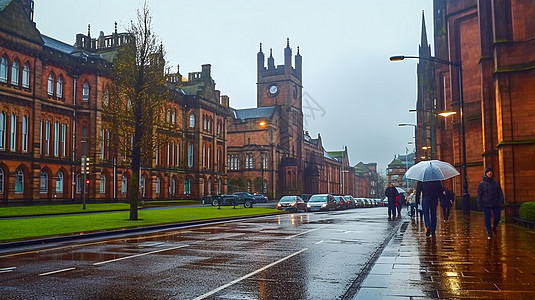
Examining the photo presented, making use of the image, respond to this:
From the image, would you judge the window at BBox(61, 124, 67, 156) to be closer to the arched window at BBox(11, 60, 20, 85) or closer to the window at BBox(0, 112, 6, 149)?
the window at BBox(0, 112, 6, 149)

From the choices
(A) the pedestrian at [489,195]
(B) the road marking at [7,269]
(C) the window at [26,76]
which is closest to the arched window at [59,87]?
(C) the window at [26,76]

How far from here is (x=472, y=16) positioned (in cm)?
3344

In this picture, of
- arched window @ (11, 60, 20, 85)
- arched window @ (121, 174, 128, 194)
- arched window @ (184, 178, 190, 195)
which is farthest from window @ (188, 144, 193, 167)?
arched window @ (11, 60, 20, 85)

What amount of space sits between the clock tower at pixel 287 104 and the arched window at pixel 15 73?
196ft

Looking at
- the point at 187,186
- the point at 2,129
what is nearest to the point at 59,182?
the point at 2,129

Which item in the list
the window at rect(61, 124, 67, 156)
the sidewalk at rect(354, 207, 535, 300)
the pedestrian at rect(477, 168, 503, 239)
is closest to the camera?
the sidewalk at rect(354, 207, 535, 300)

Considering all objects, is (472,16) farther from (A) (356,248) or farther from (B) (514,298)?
(B) (514,298)

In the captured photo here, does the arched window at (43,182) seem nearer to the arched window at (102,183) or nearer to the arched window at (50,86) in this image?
the arched window at (102,183)

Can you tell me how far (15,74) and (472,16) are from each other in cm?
3721

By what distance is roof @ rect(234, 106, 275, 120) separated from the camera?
10262 centimetres

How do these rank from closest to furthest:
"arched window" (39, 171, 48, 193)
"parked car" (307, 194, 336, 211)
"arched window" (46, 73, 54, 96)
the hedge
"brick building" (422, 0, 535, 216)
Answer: the hedge → "brick building" (422, 0, 535, 216) → "parked car" (307, 194, 336, 211) → "arched window" (39, 171, 48, 193) → "arched window" (46, 73, 54, 96)

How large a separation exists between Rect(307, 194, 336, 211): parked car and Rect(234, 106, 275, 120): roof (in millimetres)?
59510

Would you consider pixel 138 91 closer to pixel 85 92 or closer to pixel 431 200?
pixel 431 200

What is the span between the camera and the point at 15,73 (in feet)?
140
